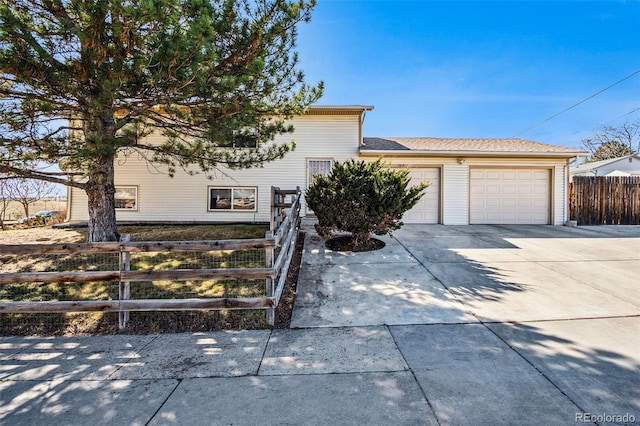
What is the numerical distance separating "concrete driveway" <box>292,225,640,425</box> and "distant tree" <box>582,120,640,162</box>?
1191 inches

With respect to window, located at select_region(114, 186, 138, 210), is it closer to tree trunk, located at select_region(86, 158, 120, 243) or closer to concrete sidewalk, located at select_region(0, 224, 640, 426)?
tree trunk, located at select_region(86, 158, 120, 243)

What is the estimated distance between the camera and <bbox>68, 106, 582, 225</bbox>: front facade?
428 inches

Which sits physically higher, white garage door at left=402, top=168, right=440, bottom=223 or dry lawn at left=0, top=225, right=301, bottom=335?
white garage door at left=402, top=168, right=440, bottom=223

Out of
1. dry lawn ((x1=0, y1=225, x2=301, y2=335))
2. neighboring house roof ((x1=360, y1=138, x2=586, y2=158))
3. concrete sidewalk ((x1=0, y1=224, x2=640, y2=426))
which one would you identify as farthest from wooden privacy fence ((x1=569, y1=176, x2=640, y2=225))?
dry lawn ((x1=0, y1=225, x2=301, y2=335))

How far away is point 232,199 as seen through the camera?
1111 cm

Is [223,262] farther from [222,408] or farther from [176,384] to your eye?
Result: [222,408]

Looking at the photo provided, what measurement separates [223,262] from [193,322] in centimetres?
211

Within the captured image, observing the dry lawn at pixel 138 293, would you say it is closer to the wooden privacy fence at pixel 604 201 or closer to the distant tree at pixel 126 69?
the distant tree at pixel 126 69

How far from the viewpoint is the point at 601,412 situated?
2.04 meters

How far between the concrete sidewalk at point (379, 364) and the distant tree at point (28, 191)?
11278mm

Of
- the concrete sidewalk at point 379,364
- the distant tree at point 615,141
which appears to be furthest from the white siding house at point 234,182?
the distant tree at point 615,141

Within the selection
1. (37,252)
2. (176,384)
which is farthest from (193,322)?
(37,252)

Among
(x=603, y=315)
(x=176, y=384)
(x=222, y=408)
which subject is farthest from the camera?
(x=603, y=315)

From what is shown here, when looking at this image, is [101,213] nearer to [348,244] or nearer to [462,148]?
[348,244]
